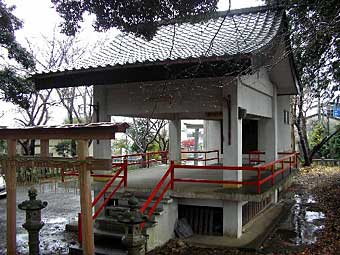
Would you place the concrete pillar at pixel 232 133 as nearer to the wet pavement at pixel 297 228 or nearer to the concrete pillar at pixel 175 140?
the wet pavement at pixel 297 228

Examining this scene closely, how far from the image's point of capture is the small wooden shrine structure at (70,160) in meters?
5.54

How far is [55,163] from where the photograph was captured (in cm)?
596

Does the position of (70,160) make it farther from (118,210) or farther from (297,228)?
(297,228)

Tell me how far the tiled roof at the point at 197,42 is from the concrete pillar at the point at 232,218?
3.71m

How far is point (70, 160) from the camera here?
578 centimetres

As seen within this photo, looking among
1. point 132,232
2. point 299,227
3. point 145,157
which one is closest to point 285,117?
point 145,157

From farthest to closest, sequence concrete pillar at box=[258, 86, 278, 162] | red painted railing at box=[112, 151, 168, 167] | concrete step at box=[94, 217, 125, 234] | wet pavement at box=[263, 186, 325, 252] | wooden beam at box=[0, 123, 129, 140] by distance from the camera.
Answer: concrete pillar at box=[258, 86, 278, 162], red painted railing at box=[112, 151, 168, 167], wet pavement at box=[263, 186, 325, 252], concrete step at box=[94, 217, 125, 234], wooden beam at box=[0, 123, 129, 140]

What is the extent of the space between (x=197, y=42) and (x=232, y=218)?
4.83m

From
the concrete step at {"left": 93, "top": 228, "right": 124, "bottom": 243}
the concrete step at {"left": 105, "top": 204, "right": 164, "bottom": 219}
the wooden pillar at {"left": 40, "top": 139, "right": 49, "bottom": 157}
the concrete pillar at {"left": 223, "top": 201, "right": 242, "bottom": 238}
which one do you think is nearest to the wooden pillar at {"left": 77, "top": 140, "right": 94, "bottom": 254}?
the wooden pillar at {"left": 40, "top": 139, "right": 49, "bottom": 157}

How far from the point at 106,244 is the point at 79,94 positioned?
52.8 feet

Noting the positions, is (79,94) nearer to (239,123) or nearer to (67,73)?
(67,73)

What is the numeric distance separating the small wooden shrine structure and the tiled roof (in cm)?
300

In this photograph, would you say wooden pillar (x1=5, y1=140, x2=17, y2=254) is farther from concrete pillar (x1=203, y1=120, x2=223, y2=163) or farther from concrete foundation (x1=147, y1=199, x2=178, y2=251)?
concrete pillar (x1=203, y1=120, x2=223, y2=163)

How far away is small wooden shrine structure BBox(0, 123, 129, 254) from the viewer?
554 centimetres
